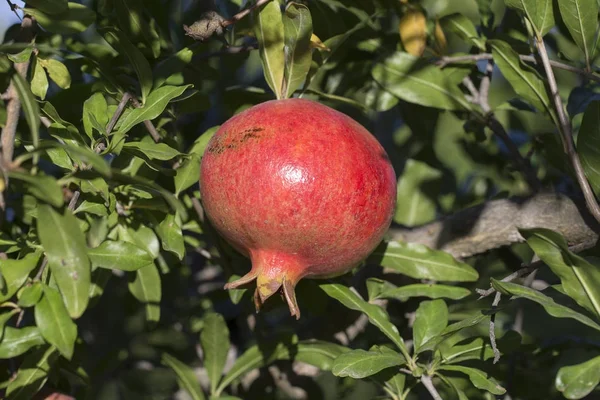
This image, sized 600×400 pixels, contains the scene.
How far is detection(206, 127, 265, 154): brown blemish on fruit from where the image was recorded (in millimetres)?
1067

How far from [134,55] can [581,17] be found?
735 mm

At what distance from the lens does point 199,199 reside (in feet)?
4.74

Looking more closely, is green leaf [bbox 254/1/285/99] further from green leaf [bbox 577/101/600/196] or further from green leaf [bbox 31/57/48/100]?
green leaf [bbox 577/101/600/196]

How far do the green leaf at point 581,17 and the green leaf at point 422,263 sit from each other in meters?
0.45

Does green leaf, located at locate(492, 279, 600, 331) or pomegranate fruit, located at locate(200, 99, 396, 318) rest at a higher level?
pomegranate fruit, located at locate(200, 99, 396, 318)

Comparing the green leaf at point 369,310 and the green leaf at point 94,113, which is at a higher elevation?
the green leaf at point 94,113

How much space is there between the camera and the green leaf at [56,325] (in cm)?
95

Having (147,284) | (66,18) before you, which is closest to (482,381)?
(147,284)

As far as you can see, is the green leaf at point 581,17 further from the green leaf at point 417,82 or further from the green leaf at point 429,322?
the green leaf at point 429,322

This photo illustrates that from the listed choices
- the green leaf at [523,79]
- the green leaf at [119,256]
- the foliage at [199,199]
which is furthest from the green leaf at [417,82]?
the green leaf at [119,256]

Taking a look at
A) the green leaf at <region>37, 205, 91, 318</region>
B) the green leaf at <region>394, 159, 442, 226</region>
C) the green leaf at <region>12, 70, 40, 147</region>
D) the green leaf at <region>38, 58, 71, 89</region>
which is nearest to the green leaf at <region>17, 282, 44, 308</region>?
the green leaf at <region>37, 205, 91, 318</region>

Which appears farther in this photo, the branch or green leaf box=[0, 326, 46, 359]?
the branch

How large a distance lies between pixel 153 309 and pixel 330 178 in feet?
1.89

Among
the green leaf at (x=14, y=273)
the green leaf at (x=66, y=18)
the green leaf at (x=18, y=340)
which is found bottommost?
the green leaf at (x=18, y=340)
